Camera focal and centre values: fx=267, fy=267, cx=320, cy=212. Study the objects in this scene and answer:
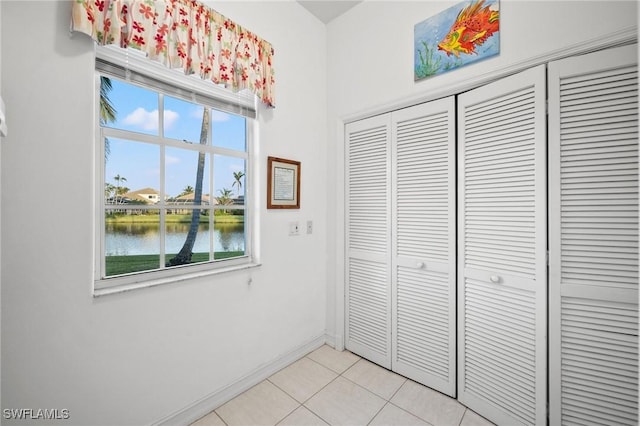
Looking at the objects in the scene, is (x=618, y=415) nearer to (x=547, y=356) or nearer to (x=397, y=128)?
(x=547, y=356)

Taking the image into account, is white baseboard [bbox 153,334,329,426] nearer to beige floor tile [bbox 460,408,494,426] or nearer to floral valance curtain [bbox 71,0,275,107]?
beige floor tile [bbox 460,408,494,426]

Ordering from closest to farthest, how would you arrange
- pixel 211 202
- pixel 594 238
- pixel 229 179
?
pixel 594 238 → pixel 211 202 → pixel 229 179

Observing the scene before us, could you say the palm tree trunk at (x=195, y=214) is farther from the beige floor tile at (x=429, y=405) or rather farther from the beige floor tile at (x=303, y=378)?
the beige floor tile at (x=429, y=405)

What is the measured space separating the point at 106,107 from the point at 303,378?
6.88 feet

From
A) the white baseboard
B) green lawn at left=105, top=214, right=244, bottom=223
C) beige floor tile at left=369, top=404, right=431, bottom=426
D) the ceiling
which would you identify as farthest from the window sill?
the ceiling

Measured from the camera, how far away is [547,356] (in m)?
1.39

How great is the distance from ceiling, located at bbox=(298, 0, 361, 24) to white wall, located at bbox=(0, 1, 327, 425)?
61 centimetres

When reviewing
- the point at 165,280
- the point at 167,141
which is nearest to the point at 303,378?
the point at 165,280

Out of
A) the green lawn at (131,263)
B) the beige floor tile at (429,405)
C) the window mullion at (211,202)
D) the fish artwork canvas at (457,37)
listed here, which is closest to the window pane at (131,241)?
the green lawn at (131,263)

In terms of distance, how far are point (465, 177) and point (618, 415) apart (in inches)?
51.9

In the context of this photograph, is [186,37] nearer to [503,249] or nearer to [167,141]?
[167,141]

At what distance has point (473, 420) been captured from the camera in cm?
158

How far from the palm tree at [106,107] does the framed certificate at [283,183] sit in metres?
0.93

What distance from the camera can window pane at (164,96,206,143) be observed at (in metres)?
1.59
